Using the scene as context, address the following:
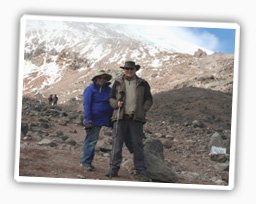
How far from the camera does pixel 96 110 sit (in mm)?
10352

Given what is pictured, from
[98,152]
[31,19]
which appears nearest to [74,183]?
[98,152]

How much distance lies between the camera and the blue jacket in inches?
407

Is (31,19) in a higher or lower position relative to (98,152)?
higher

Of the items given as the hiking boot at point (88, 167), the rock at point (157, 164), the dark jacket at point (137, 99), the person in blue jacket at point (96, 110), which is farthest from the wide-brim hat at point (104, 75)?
the hiking boot at point (88, 167)

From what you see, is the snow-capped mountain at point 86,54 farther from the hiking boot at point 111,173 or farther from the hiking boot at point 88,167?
the hiking boot at point 111,173

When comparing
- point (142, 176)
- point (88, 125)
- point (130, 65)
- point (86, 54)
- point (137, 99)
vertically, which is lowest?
point (142, 176)

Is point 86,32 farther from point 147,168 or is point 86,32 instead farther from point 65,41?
point 147,168

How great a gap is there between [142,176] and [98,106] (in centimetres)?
89

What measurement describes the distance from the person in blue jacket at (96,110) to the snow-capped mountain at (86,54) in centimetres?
12

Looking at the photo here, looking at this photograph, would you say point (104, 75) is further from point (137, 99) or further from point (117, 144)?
point (117, 144)

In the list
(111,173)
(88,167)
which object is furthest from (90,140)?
(111,173)
